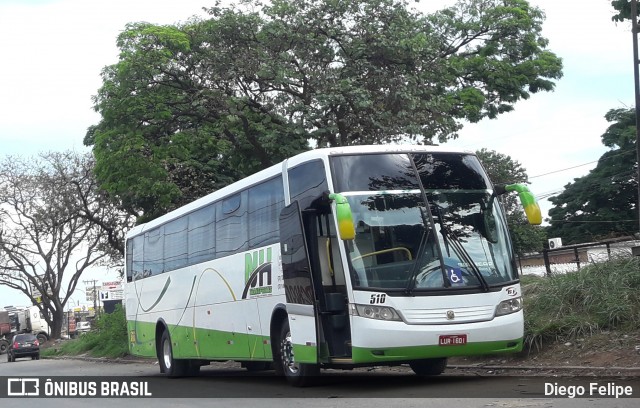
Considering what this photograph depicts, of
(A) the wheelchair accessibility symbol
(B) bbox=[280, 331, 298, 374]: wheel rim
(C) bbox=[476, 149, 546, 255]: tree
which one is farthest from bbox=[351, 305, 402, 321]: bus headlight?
(C) bbox=[476, 149, 546, 255]: tree

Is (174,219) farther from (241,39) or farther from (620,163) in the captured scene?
(620,163)

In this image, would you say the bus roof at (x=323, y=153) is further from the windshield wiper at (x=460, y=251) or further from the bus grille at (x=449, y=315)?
the bus grille at (x=449, y=315)

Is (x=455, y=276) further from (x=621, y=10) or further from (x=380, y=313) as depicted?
(x=621, y=10)

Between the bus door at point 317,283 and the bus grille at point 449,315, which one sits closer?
the bus grille at point 449,315

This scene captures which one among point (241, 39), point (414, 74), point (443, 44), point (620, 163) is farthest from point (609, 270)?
point (620, 163)

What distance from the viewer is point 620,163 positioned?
50.7 meters

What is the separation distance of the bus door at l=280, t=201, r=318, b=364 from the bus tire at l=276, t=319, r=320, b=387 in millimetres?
309

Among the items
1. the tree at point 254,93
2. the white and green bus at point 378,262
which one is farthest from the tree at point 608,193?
the white and green bus at point 378,262

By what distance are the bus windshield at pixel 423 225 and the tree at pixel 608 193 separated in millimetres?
37615

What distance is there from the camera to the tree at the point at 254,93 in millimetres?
26172

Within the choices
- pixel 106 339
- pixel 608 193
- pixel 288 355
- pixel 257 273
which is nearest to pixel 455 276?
pixel 288 355

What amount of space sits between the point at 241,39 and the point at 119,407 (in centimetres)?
1637

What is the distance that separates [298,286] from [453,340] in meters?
2.55

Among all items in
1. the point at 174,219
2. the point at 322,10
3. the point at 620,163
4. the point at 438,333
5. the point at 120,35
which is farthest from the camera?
the point at 620,163
